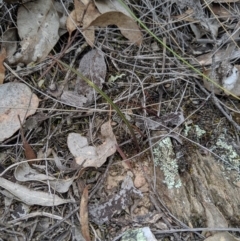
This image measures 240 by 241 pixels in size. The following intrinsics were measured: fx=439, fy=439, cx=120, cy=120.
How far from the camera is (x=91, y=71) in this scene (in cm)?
168

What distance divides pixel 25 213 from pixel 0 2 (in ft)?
2.78

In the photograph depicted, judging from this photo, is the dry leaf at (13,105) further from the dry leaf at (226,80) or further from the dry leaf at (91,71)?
the dry leaf at (226,80)

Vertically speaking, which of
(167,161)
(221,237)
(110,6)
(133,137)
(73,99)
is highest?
(110,6)

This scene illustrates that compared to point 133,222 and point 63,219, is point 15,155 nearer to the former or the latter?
point 63,219

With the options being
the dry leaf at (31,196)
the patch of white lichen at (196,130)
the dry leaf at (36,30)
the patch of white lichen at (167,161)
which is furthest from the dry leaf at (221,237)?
the dry leaf at (36,30)

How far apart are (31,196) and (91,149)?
0.26 metres

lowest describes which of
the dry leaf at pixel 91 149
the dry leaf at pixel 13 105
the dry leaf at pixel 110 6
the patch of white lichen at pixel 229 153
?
the patch of white lichen at pixel 229 153

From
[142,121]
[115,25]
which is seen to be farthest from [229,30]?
[142,121]

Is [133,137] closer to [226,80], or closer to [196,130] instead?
[196,130]

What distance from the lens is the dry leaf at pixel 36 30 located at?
1692mm

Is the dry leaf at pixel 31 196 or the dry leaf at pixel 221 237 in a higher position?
the dry leaf at pixel 31 196

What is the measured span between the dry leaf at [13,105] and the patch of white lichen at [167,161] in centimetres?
47

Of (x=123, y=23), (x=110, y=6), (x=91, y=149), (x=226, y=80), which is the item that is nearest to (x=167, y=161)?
(x=91, y=149)

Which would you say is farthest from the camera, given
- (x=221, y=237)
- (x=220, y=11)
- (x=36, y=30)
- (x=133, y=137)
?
(x=220, y=11)
